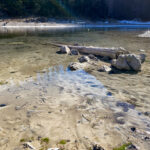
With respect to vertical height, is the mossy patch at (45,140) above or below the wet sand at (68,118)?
below

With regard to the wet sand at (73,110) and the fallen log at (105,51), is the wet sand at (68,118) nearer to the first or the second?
the wet sand at (73,110)

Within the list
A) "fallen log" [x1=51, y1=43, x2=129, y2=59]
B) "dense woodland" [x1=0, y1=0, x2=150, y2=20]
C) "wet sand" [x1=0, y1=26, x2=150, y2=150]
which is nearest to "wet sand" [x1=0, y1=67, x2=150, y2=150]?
"wet sand" [x1=0, y1=26, x2=150, y2=150]

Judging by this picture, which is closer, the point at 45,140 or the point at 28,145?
the point at 28,145

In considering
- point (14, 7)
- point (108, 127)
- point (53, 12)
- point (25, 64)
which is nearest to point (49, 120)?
point (108, 127)

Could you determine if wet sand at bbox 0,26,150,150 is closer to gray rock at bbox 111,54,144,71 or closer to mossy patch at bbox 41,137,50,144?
mossy patch at bbox 41,137,50,144

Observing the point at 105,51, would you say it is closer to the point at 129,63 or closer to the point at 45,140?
the point at 129,63

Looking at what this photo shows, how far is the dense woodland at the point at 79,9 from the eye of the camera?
2016 inches

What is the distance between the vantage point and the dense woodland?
2016 inches

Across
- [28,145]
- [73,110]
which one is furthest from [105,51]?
[28,145]

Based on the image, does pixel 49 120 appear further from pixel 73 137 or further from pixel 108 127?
pixel 108 127

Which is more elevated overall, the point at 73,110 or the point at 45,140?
the point at 73,110

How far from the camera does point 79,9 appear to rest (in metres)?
79.9

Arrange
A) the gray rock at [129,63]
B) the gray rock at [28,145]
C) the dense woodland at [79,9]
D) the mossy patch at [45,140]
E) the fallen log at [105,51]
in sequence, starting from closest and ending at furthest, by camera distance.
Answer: the gray rock at [28,145] → the mossy patch at [45,140] → the gray rock at [129,63] → the fallen log at [105,51] → the dense woodland at [79,9]

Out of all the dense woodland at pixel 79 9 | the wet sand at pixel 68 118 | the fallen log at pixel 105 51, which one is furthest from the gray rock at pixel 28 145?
the dense woodland at pixel 79 9
